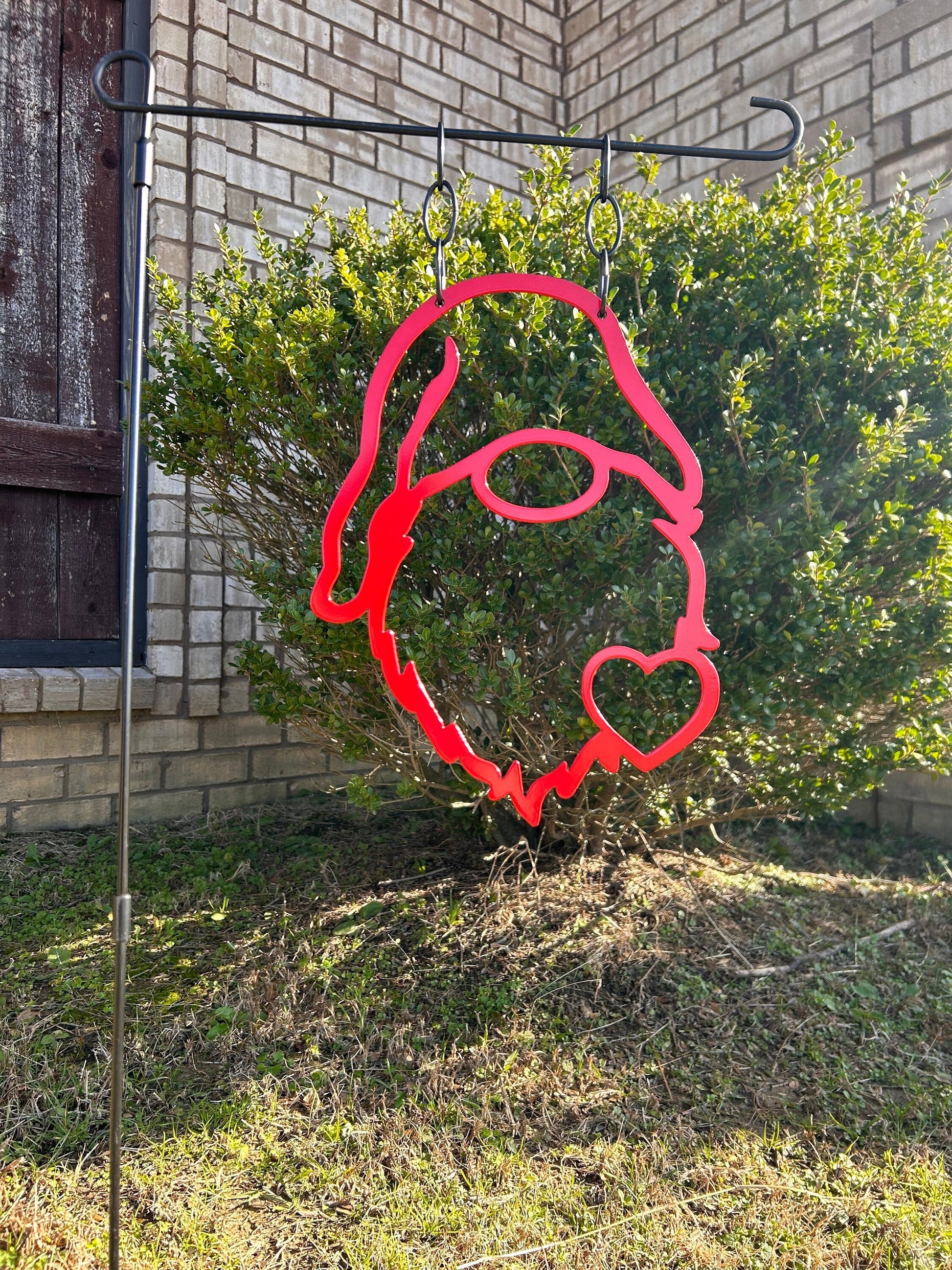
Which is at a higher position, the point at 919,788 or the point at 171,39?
the point at 171,39

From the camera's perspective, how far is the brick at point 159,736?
3795mm

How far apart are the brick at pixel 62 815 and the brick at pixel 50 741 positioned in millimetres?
194

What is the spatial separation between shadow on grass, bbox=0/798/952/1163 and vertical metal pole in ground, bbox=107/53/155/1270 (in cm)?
46

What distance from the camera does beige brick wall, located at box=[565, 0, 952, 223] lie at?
4.04 meters

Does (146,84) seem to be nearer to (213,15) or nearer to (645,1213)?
(645,1213)

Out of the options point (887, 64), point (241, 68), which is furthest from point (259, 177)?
point (887, 64)

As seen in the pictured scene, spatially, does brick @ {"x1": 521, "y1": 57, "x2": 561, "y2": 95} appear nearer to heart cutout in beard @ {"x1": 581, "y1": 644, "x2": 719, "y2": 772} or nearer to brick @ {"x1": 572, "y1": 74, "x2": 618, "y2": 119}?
brick @ {"x1": 572, "y1": 74, "x2": 618, "y2": 119}

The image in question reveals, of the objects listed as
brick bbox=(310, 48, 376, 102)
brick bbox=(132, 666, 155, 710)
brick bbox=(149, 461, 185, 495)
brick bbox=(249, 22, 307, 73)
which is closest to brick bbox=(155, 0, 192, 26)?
brick bbox=(249, 22, 307, 73)

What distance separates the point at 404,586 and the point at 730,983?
1.63m

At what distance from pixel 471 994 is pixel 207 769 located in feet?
6.28

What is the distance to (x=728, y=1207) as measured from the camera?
1938mm

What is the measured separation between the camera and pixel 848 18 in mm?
4371

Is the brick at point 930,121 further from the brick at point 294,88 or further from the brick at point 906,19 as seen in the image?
the brick at point 294,88

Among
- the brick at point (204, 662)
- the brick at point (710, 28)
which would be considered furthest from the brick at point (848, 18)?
the brick at point (204, 662)
